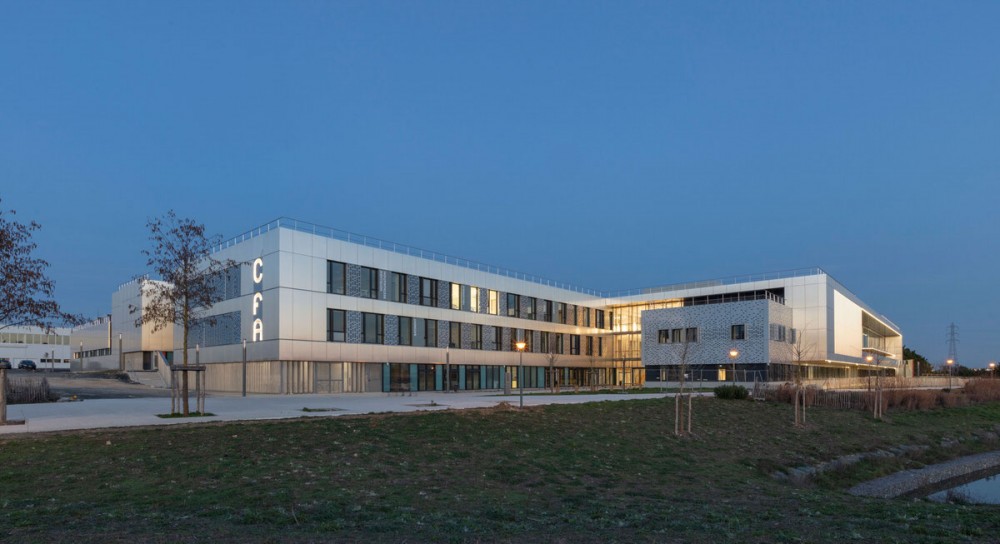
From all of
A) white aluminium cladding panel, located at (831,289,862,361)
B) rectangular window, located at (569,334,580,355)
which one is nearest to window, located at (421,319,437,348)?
rectangular window, located at (569,334,580,355)

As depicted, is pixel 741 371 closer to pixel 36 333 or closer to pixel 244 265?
pixel 244 265

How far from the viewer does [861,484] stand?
848 inches

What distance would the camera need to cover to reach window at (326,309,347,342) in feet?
167

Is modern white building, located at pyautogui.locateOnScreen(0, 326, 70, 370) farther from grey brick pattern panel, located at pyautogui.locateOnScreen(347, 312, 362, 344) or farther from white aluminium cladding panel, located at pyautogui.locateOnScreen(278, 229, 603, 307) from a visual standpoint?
grey brick pattern panel, located at pyautogui.locateOnScreen(347, 312, 362, 344)

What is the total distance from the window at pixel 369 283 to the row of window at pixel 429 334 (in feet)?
4.83

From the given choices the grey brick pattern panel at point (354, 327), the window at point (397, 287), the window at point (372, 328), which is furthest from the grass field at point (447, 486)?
the window at point (397, 287)

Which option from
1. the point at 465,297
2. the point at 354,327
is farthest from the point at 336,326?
the point at 465,297

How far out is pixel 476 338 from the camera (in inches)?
2530

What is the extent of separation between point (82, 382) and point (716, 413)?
49.3 m

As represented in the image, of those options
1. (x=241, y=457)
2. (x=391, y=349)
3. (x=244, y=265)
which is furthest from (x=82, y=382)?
(x=241, y=457)

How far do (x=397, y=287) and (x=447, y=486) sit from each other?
4313 cm

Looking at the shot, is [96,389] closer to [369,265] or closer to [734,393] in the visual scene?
[369,265]

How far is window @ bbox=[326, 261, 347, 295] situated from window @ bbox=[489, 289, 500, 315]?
57.9 ft

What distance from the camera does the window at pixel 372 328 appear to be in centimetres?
5356
